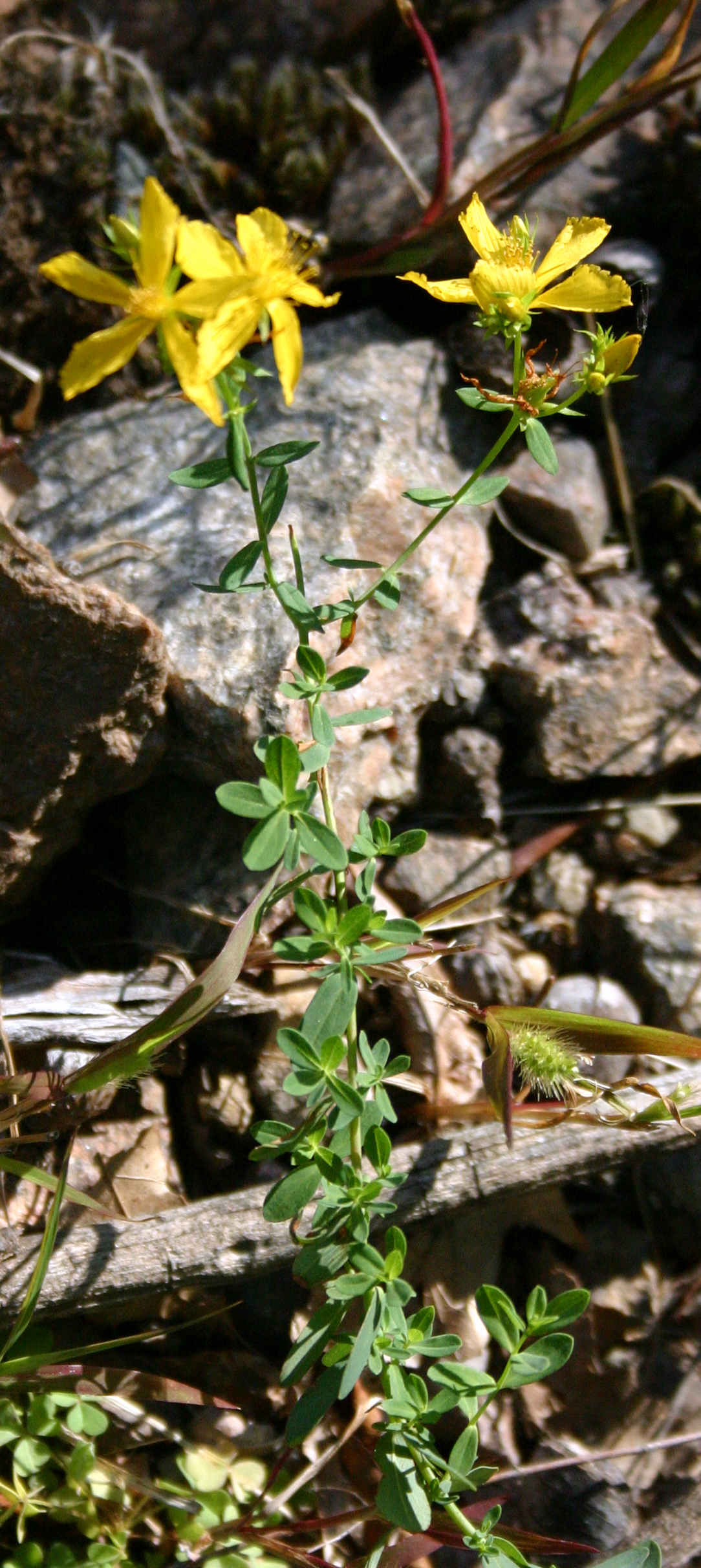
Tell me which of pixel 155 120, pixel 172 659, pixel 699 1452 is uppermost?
pixel 155 120

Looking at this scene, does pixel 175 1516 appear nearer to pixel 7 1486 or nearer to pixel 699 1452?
pixel 7 1486

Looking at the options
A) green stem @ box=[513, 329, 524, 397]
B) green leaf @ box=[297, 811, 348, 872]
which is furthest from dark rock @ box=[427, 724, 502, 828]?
green stem @ box=[513, 329, 524, 397]

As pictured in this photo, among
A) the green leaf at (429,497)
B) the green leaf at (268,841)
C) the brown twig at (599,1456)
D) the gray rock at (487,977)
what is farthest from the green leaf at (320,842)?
the brown twig at (599,1456)


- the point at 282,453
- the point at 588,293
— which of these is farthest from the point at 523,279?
the point at 282,453

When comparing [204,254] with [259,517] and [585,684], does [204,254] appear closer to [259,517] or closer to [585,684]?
[259,517]

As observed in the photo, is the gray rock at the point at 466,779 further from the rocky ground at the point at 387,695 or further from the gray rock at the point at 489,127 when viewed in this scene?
the gray rock at the point at 489,127

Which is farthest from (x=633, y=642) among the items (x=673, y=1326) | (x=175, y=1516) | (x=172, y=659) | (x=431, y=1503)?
(x=175, y=1516)
